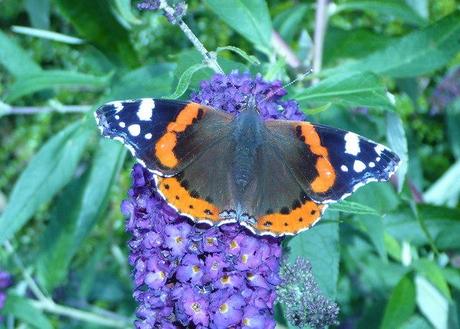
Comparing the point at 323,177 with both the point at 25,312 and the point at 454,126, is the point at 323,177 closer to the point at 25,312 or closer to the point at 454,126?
the point at 25,312

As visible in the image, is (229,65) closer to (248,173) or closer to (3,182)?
(248,173)

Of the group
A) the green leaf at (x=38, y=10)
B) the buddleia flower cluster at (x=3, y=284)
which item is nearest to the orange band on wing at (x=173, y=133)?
the buddleia flower cluster at (x=3, y=284)

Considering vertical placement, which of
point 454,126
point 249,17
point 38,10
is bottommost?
point 249,17

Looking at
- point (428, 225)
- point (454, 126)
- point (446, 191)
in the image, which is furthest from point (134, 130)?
point (454, 126)

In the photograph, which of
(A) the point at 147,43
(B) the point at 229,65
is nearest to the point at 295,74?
(B) the point at 229,65

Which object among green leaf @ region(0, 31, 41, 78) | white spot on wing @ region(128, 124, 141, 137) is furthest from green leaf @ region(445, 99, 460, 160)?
white spot on wing @ region(128, 124, 141, 137)

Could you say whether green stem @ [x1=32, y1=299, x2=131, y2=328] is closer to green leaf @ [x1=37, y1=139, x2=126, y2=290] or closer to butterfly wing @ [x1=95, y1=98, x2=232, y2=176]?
green leaf @ [x1=37, y1=139, x2=126, y2=290]

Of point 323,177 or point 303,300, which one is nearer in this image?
point 303,300
